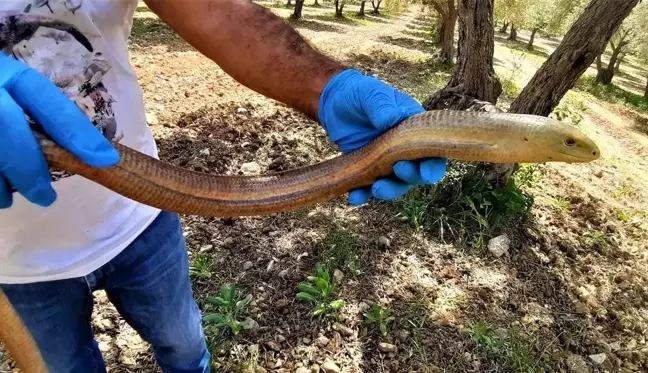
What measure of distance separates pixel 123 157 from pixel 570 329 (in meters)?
3.53

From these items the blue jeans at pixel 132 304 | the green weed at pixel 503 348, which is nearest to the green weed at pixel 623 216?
the green weed at pixel 503 348

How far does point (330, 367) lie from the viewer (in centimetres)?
327

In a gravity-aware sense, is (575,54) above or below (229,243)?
above

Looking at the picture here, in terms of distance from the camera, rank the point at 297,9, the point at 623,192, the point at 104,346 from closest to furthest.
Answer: the point at 104,346 < the point at 623,192 < the point at 297,9

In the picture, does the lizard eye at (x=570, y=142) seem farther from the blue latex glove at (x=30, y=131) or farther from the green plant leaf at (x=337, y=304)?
the green plant leaf at (x=337, y=304)

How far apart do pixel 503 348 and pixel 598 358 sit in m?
0.75

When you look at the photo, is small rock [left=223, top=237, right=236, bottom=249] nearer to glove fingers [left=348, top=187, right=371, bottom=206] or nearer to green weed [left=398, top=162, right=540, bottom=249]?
green weed [left=398, top=162, right=540, bottom=249]

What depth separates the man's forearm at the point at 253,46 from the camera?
6.84 ft

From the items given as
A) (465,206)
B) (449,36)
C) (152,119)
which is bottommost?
(152,119)

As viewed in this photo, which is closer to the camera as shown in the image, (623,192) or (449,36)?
(623,192)

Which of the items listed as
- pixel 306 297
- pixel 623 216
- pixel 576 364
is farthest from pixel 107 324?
pixel 623 216

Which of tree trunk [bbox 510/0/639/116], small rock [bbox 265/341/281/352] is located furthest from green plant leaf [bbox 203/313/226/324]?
tree trunk [bbox 510/0/639/116]

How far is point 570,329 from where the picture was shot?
12.7ft

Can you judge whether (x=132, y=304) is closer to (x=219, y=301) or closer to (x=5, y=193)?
(x=5, y=193)
